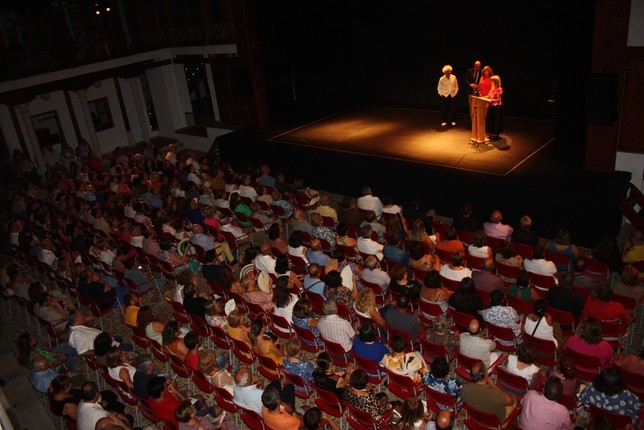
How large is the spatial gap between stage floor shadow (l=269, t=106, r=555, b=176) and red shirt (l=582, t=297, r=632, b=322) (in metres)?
4.76

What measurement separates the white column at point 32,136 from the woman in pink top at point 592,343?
17.0 meters

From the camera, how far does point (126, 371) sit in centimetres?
561

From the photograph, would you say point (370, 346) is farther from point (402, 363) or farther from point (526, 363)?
point (526, 363)

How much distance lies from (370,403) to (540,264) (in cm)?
318

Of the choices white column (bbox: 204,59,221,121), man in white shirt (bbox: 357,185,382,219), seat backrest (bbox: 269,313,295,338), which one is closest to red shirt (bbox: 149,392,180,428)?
seat backrest (bbox: 269,313,295,338)

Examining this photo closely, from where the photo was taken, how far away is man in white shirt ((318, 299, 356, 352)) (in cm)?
586

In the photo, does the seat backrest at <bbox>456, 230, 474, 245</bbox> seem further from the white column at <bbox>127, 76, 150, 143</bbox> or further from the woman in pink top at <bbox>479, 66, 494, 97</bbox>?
the white column at <bbox>127, 76, 150, 143</bbox>

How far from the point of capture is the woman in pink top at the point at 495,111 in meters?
11.2

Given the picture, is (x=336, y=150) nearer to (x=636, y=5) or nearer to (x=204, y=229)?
(x=204, y=229)

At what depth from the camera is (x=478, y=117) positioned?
11477mm

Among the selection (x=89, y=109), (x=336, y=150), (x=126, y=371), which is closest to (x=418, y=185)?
(x=336, y=150)

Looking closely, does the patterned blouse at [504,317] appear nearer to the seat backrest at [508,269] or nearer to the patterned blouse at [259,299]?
the seat backrest at [508,269]

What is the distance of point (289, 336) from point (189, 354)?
135 cm

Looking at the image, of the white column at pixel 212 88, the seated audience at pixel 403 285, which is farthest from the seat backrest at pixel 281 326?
the white column at pixel 212 88
